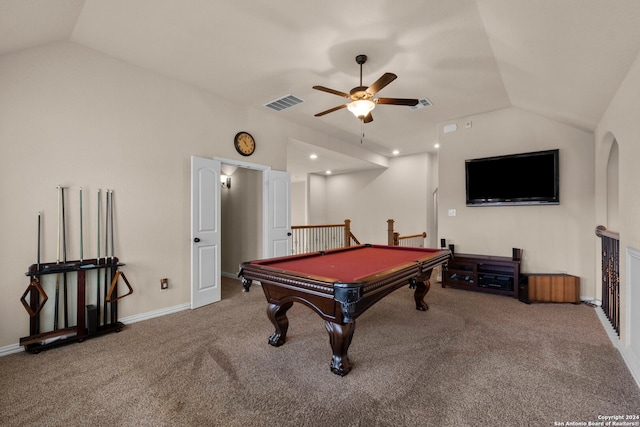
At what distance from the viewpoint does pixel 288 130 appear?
4.92m

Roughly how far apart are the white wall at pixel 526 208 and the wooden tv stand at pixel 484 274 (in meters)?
0.36

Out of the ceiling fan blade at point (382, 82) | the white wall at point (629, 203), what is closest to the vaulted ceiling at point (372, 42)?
the white wall at point (629, 203)

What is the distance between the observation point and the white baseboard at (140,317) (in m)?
2.40

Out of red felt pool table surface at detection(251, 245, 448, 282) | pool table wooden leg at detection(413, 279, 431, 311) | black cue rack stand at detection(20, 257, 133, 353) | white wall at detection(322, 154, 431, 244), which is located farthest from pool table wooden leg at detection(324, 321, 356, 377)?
white wall at detection(322, 154, 431, 244)

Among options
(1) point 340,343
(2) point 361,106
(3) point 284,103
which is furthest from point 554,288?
(3) point 284,103

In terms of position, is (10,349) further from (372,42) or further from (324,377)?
(372,42)

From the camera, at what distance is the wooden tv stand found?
13.0 feet

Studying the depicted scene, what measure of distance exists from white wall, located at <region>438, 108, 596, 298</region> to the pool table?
204 centimetres

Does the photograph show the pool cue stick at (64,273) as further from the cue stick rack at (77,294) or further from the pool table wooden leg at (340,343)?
the pool table wooden leg at (340,343)

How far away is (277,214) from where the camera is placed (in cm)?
462

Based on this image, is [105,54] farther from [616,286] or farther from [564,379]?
[616,286]

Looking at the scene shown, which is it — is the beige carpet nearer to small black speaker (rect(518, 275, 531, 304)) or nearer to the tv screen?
small black speaker (rect(518, 275, 531, 304))

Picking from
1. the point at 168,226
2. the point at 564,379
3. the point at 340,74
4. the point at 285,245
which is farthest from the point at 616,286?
the point at 168,226

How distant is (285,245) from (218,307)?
1504 mm
